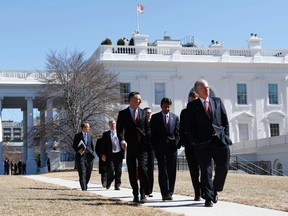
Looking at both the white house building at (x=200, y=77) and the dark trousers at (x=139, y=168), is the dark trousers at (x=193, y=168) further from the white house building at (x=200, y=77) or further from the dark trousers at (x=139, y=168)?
the white house building at (x=200, y=77)

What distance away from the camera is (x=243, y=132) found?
54.3 metres

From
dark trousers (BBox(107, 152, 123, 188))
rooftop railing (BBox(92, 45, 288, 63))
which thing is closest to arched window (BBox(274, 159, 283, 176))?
rooftop railing (BBox(92, 45, 288, 63))

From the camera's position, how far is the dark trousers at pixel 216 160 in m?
9.52

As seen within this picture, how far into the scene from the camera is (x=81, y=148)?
50.8 feet

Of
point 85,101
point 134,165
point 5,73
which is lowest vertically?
point 134,165

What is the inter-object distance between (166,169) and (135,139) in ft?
3.13

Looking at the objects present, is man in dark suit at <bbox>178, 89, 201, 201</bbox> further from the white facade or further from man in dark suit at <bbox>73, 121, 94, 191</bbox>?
the white facade

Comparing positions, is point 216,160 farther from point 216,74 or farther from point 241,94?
point 241,94

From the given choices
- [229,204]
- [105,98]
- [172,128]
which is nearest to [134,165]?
[172,128]

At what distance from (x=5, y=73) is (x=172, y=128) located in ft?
144

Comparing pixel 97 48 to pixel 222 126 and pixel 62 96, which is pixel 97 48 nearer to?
pixel 62 96

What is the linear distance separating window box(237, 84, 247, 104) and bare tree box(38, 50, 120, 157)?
47.4 ft

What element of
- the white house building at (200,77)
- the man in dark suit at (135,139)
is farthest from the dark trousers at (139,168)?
the white house building at (200,77)

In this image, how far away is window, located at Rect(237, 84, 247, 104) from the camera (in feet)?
180
